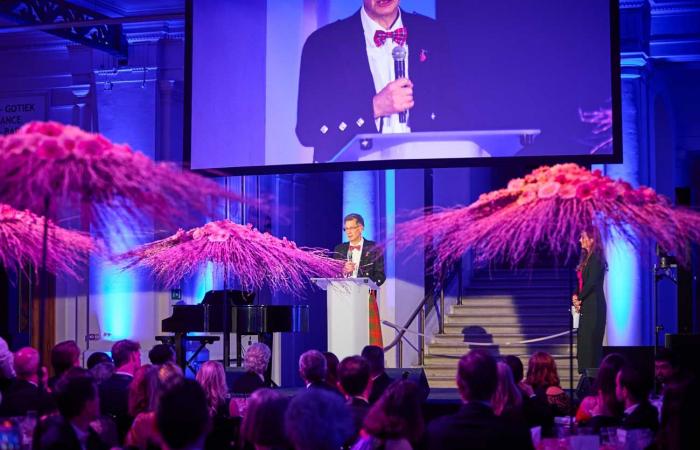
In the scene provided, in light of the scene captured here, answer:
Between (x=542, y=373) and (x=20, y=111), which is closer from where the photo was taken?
(x=542, y=373)

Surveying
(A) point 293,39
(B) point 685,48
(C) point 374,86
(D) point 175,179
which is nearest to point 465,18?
(C) point 374,86

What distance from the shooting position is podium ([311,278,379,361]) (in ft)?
31.6

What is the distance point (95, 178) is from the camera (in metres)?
4.15

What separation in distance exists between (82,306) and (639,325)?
24.3 ft

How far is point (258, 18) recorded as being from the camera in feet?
37.4

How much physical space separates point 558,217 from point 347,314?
4.84m

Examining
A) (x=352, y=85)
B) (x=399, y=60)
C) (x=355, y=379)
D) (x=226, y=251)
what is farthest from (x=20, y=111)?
(x=355, y=379)

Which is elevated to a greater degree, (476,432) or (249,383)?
(476,432)

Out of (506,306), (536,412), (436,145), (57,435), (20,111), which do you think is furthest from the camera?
(20,111)

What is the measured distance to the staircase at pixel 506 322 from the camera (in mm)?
12062

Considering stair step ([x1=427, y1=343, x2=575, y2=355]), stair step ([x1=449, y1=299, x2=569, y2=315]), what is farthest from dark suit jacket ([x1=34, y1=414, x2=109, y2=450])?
stair step ([x1=449, y1=299, x2=569, y2=315])

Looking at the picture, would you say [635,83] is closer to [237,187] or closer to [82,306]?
[237,187]

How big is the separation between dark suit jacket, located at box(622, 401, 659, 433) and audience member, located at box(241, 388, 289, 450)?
1.89 meters

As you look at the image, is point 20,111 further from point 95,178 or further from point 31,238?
point 95,178
